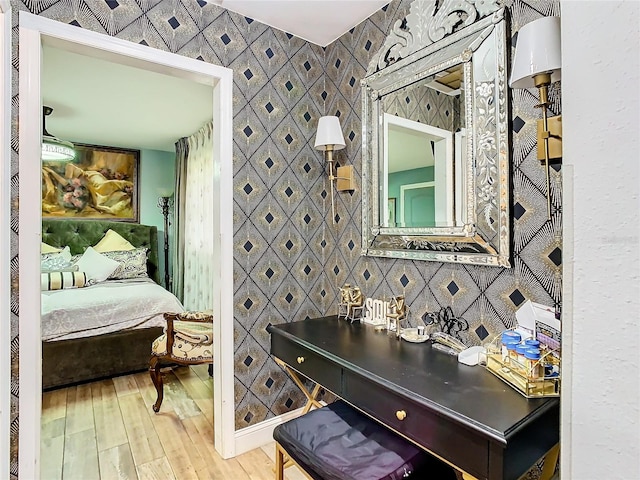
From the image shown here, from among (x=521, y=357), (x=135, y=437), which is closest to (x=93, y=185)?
(x=135, y=437)

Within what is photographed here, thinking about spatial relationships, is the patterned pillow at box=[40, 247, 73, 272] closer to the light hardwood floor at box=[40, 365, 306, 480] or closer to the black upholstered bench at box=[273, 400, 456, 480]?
the light hardwood floor at box=[40, 365, 306, 480]

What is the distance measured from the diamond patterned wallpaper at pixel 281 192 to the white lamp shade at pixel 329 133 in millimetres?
132

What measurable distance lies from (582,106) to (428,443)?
1.11m

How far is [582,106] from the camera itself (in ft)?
1.18

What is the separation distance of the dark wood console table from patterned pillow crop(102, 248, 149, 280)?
3540mm

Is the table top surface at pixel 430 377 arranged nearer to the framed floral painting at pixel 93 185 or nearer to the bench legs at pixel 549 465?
the bench legs at pixel 549 465

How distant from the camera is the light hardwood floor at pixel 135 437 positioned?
2023mm

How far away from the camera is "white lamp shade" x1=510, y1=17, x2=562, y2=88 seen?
1.16 meters

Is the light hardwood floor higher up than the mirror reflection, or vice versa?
the mirror reflection

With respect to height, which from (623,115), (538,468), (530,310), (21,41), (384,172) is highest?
(21,41)

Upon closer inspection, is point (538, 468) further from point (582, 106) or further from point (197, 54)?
point (197, 54)

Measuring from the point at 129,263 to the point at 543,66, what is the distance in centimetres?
470

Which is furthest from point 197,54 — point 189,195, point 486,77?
point 189,195

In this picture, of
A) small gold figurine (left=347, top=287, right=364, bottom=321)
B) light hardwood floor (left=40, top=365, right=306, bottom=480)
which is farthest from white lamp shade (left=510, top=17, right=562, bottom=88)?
light hardwood floor (left=40, top=365, right=306, bottom=480)
